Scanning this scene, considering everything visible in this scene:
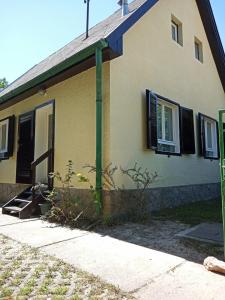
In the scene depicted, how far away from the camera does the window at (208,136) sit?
943cm

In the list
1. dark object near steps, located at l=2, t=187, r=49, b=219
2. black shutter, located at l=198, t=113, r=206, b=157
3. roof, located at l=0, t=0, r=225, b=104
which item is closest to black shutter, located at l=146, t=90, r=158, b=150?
roof, located at l=0, t=0, r=225, b=104

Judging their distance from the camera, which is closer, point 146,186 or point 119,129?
point 119,129

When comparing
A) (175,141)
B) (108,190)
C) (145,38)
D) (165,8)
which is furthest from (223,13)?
(108,190)

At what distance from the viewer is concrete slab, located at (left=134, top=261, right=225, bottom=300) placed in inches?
95.3

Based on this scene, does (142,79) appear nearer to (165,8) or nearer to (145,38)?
(145,38)

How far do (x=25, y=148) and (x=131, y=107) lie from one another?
375 cm

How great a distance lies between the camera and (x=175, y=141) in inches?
326

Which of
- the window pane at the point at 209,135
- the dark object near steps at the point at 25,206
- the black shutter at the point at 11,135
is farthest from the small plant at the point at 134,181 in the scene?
the window pane at the point at 209,135

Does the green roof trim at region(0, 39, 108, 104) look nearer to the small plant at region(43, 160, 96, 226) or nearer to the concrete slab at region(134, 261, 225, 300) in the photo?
the small plant at region(43, 160, 96, 226)

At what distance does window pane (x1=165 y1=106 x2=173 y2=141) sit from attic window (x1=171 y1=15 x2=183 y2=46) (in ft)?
8.39

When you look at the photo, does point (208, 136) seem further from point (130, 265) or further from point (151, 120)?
point (130, 265)

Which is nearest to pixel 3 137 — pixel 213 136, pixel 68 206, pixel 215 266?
pixel 68 206

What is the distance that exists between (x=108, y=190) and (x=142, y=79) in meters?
3.01

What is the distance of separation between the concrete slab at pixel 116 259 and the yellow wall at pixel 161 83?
2230 millimetres
